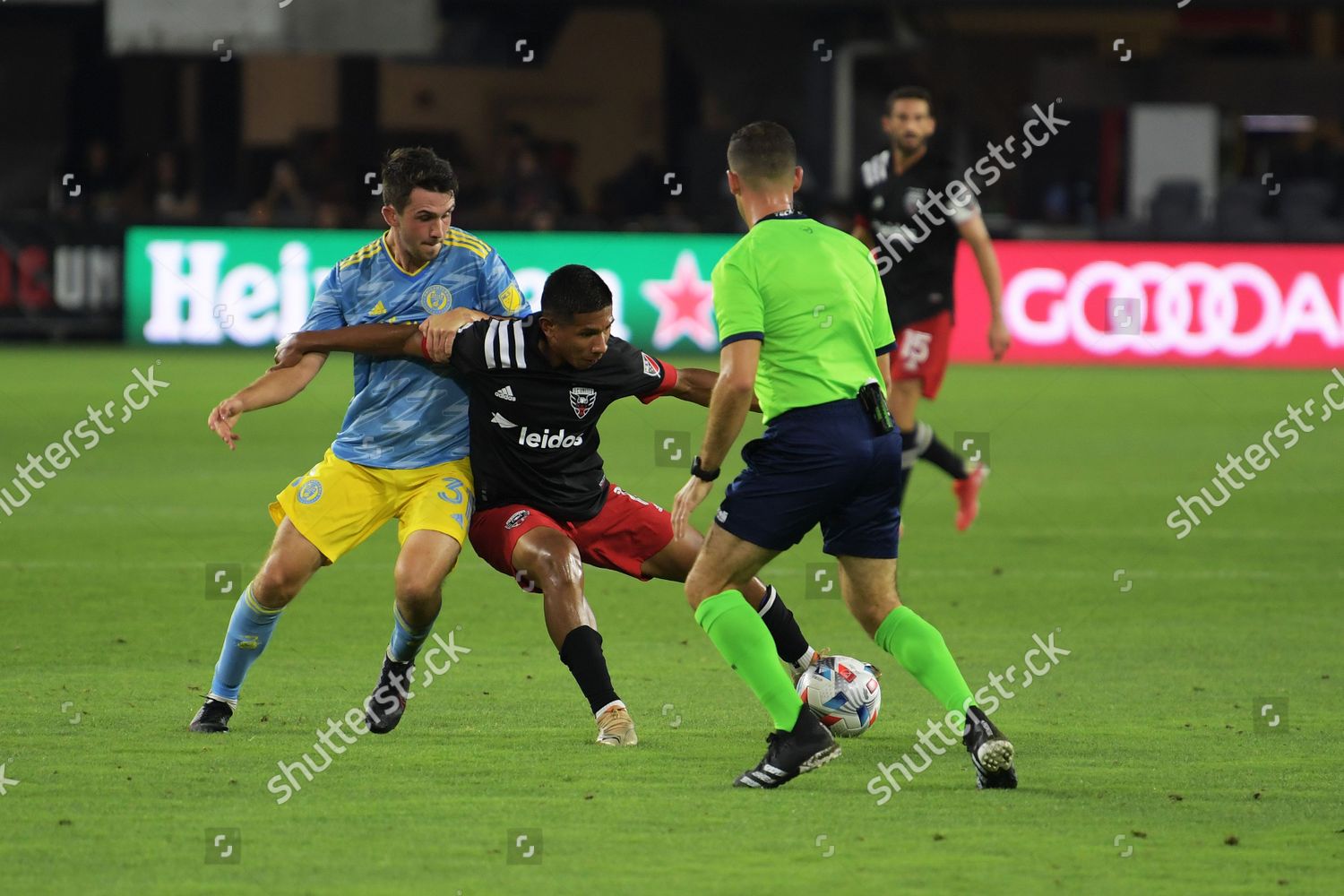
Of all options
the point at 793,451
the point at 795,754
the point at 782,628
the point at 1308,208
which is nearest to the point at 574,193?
the point at 1308,208

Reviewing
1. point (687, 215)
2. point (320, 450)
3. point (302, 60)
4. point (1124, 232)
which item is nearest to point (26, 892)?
point (320, 450)

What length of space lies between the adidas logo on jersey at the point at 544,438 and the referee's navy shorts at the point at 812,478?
30.9 inches

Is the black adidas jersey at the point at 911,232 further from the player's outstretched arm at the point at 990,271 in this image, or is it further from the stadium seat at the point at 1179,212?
the stadium seat at the point at 1179,212

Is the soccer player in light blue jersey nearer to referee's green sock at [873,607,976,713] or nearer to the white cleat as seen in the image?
the white cleat

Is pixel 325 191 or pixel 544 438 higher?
Result: pixel 325 191

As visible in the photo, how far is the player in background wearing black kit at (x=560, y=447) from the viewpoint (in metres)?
6.29

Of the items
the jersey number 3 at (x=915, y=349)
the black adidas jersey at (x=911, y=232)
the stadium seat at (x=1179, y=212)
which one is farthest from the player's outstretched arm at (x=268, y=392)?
the stadium seat at (x=1179, y=212)

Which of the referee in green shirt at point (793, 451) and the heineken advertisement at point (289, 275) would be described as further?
the heineken advertisement at point (289, 275)

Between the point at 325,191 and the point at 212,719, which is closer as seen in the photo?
the point at 212,719

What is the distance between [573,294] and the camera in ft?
20.1

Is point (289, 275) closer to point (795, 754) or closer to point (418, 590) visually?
point (418, 590)

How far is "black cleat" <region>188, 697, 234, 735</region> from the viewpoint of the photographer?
6.45 metres

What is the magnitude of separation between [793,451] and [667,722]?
4.25 ft

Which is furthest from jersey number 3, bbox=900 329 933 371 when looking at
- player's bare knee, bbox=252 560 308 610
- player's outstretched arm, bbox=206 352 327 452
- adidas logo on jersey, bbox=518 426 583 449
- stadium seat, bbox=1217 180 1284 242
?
stadium seat, bbox=1217 180 1284 242
